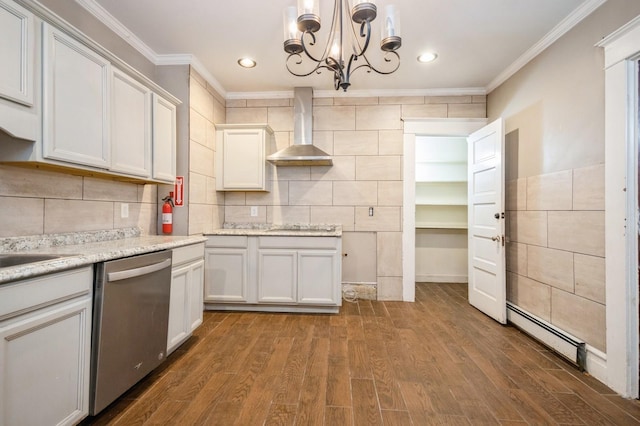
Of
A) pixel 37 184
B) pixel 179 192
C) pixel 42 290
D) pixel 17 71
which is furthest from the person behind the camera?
pixel 179 192

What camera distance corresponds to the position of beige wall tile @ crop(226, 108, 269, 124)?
12.4ft

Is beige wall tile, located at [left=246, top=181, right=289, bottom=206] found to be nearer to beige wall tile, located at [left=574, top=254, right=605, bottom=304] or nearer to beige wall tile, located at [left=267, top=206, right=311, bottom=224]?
beige wall tile, located at [left=267, top=206, right=311, bottom=224]

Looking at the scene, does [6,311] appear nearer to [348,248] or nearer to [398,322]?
[398,322]

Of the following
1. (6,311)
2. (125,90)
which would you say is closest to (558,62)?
(125,90)

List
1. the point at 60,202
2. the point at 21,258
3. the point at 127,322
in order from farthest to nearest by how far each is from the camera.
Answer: the point at 60,202
the point at 127,322
the point at 21,258

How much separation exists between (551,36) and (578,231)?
1690 millimetres

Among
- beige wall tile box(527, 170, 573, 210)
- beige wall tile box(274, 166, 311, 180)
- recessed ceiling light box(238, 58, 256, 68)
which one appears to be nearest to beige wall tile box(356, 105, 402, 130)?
beige wall tile box(274, 166, 311, 180)

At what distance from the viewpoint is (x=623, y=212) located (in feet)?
5.81

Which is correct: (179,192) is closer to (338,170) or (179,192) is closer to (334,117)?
(338,170)

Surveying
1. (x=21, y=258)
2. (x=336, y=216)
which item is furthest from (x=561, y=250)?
(x=21, y=258)

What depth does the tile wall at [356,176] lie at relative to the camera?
3.62 meters

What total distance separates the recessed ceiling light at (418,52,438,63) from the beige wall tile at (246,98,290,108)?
1.69 metres

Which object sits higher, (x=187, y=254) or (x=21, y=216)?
(x=21, y=216)

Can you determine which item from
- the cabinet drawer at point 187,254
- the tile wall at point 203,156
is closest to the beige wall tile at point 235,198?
the tile wall at point 203,156
